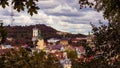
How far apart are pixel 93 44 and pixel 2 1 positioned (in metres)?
15.2

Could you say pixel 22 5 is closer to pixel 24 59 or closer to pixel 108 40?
pixel 108 40

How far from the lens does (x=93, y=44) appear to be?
21.0 meters

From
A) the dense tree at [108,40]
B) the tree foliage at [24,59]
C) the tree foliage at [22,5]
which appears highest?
the tree foliage at [22,5]

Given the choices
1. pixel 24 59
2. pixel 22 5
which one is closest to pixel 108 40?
pixel 22 5

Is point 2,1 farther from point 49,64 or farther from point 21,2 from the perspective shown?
point 49,64

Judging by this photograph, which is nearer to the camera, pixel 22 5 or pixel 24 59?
pixel 22 5

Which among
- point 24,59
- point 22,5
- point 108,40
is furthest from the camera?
point 24,59

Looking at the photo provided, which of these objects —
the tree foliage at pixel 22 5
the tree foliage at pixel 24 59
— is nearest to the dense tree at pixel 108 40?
the tree foliage at pixel 22 5

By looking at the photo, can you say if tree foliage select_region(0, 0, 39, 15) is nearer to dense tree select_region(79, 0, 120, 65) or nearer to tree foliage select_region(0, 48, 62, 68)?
dense tree select_region(79, 0, 120, 65)

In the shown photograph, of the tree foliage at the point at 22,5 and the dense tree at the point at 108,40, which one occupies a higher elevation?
the tree foliage at the point at 22,5

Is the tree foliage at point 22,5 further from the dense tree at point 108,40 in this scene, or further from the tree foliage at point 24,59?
the tree foliage at point 24,59

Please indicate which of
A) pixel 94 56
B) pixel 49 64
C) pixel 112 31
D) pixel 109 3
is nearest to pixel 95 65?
pixel 94 56

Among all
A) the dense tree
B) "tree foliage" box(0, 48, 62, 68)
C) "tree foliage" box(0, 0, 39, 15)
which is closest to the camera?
"tree foliage" box(0, 0, 39, 15)

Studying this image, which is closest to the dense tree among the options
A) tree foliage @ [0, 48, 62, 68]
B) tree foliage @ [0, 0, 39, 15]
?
tree foliage @ [0, 0, 39, 15]
